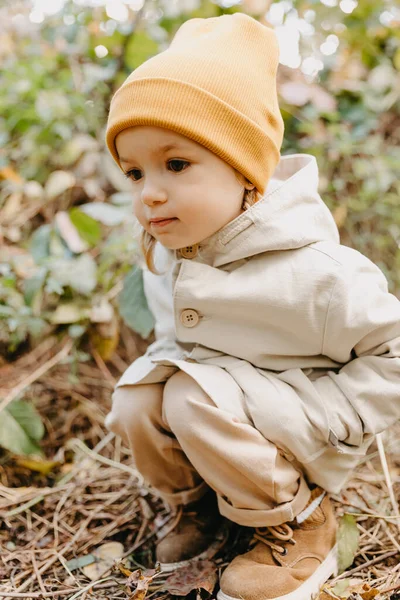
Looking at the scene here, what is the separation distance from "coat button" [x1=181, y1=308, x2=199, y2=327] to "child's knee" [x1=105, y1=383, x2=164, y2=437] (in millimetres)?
159

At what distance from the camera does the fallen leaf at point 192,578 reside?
1.16 m

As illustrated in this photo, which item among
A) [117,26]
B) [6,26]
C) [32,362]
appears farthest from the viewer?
[6,26]

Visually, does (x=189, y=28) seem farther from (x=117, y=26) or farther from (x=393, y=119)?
(x=393, y=119)

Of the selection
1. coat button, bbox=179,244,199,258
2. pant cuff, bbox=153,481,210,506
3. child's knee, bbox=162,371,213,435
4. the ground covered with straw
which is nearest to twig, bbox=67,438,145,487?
the ground covered with straw

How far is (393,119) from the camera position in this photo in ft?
7.90

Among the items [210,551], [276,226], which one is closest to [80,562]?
[210,551]

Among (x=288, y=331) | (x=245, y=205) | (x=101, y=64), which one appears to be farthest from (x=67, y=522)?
(x=101, y=64)

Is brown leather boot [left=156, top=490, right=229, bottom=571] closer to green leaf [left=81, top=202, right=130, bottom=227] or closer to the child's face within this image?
the child's face

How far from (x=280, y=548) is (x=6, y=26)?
266 centimetres

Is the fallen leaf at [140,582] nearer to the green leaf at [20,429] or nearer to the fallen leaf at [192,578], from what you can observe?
the fallen leaf at [192,578]

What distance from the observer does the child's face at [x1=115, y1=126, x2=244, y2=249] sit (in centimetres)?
108

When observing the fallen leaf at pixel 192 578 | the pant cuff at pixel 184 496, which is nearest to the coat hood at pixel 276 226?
the pant cuff at pixel 184 496

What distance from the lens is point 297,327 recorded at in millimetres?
1139

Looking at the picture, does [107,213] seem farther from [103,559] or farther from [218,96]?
[103,559]
